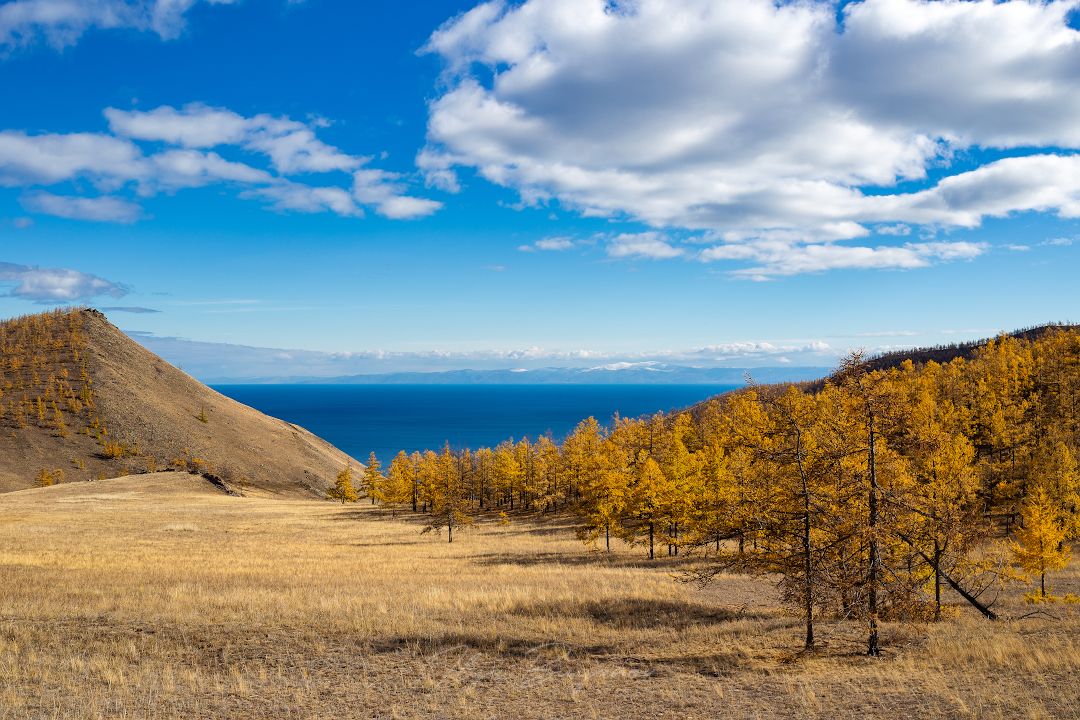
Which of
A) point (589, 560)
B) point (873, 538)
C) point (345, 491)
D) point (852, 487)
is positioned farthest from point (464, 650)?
point (345, 491)

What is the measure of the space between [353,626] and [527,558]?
24043 mm

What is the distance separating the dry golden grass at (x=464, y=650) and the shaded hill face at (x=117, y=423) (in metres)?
83.2

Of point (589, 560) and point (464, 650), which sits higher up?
point (464, 650)

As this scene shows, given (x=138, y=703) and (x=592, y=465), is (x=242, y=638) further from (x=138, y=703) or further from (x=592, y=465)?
(x=592, y=465)

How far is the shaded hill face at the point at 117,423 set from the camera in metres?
111

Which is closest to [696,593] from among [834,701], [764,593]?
[764,593]

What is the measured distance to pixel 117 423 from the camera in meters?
124

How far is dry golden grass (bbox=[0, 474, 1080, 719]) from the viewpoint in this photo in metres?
13.1

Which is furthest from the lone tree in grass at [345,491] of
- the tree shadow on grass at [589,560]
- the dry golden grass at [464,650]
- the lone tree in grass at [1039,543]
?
the lone tree in grass at [1039,543]

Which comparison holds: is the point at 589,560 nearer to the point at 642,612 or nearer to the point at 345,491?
the point at 642,612

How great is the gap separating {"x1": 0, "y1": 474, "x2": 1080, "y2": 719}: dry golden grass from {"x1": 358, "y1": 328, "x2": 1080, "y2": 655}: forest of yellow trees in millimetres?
2004

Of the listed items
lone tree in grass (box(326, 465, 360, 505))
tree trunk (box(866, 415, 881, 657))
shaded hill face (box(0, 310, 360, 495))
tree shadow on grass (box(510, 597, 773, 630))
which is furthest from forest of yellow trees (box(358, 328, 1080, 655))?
shaded hill face (box(0, 310, 360, 495))

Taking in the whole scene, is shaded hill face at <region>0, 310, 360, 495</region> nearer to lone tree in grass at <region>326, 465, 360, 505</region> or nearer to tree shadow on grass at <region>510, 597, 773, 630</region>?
lone tree in grass at <region>326, 465, 360, 505</region>

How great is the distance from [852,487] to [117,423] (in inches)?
5700
